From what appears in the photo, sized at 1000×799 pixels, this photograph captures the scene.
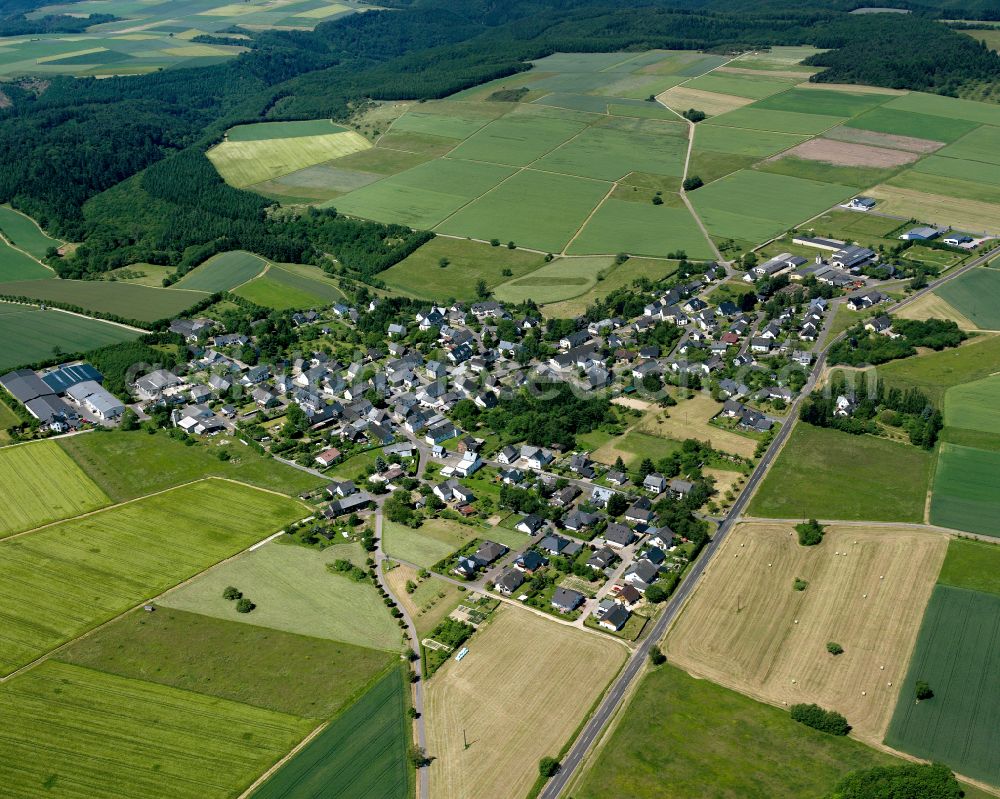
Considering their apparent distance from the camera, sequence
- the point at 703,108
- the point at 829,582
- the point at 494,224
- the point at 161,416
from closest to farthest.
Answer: the point at 829,582, the point at 161,416, the point at 494,224, the point at 703,108

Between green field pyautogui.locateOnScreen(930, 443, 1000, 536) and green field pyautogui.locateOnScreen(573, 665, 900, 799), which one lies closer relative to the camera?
green field pyautogui.locateOnScreen(573, 665, 900, 799)

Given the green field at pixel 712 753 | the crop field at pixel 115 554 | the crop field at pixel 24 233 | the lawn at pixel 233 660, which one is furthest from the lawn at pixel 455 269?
the green field at pixel 712 753

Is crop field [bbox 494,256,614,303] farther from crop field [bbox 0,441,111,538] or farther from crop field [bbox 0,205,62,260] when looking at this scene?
crop field [bbox 0,205,62,260]

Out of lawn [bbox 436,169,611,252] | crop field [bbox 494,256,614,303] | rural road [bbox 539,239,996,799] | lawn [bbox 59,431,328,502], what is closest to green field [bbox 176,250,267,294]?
lawn [bbox 436,169,611,252]

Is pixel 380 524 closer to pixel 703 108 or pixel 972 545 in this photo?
pixel 972 545

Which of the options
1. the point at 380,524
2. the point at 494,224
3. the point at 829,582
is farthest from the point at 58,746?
the point at 494,224

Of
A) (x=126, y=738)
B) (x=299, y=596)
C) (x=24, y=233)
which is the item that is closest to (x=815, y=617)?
(x=299, y=596)

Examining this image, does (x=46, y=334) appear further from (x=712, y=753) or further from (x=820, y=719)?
(x=820, y=719)

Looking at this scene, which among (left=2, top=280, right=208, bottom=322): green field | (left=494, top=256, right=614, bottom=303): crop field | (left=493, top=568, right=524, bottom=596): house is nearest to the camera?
(left=493, top=568, right=524, bottom=596): house
